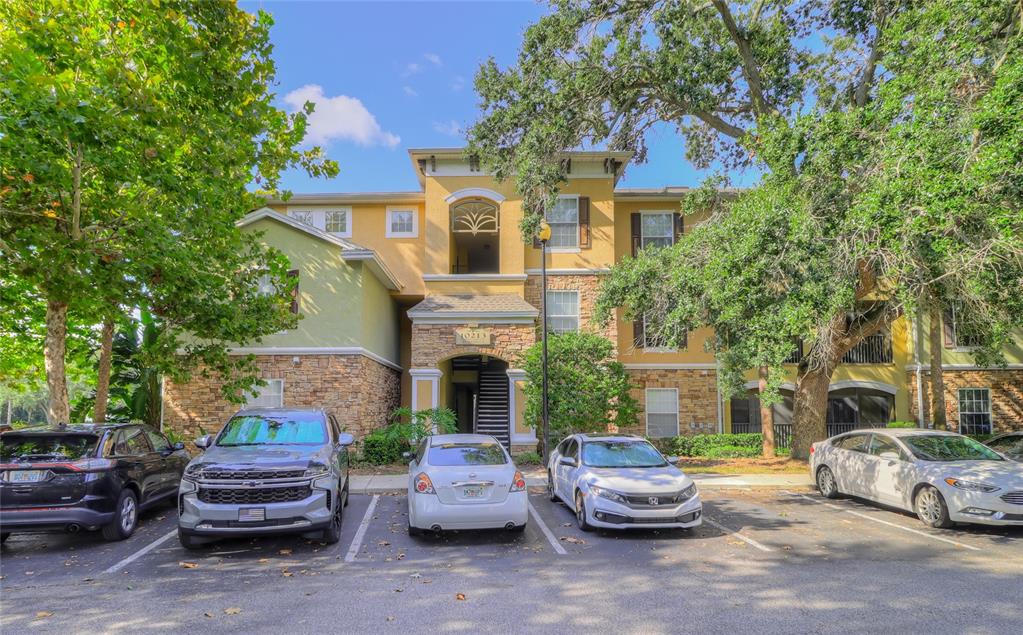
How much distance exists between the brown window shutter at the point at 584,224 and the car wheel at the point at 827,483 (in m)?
11.1

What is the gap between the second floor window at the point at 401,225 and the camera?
22.2 metres

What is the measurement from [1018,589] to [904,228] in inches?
202

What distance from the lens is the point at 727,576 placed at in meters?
6.57

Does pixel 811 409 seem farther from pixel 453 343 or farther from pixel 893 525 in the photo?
pixel 453 343

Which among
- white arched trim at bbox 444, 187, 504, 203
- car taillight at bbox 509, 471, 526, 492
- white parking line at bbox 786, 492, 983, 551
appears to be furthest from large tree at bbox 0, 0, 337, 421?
white parking line at bbox 786, 492, 983, 551

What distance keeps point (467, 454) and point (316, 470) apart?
2275mm

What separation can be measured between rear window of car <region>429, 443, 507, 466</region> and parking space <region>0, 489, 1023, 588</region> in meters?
1.06

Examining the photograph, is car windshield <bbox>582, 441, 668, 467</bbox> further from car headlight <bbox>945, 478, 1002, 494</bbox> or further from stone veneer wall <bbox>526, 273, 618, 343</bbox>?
stone veneer wall <bbox>526, 273, 618, 343</bbox>

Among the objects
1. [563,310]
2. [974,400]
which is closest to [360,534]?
[563,310]

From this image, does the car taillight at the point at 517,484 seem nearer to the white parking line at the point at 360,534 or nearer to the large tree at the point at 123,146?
the white parking line at the point at 360,534

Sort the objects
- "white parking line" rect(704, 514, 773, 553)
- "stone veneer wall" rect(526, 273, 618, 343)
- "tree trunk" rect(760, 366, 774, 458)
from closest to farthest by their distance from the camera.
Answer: "white parking line" rect(704, 514, 773, 553) → "tree trunk" rect(760, 366, 774, 458) → "stone veneer wall" rect(526, 273, 618, 343)

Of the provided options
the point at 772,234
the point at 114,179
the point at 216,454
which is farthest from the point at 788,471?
the point at 114,179

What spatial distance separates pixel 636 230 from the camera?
21.8m

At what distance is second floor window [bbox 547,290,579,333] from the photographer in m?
20.7
